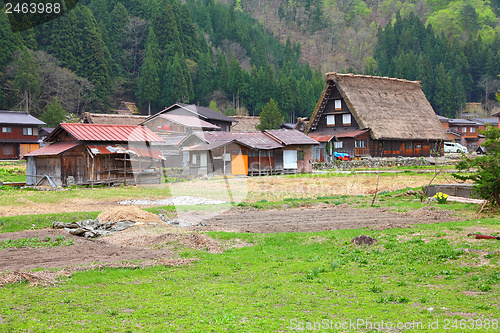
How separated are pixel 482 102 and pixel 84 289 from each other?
104577 millimetres

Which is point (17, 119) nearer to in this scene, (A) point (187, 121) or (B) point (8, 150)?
(B) point (8, 150)

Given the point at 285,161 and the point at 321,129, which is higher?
the point at 321,129

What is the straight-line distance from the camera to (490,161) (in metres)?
15.8

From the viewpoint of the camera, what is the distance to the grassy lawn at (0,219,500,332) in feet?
22.0

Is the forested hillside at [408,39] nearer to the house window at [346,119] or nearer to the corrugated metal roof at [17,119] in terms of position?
the house window at [346,119]

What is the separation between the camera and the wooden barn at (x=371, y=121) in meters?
46.7

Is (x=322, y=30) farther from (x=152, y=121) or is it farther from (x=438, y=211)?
(x=438, y=211)

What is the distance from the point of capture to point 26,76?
61719 millimetres

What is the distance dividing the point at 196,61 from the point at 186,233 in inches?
2916

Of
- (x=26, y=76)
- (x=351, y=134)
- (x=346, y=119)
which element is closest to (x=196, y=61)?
(x=26, y=76)

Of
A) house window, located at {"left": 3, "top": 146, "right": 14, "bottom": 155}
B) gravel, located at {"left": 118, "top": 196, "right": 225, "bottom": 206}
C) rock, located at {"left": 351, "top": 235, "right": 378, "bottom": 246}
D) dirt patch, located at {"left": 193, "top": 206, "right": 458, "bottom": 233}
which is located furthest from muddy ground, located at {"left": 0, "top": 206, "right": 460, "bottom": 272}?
house window, located at {"left": 3, "top": 146, "right": 14, "bottom": 155}

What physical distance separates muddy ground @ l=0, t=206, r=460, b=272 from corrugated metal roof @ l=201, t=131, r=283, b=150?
653 inches

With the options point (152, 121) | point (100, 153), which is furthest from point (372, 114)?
point (100, 153)

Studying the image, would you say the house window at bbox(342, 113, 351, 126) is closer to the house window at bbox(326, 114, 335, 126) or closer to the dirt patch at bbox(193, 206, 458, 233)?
the house window at bbox(326, 114, 335, 126)
